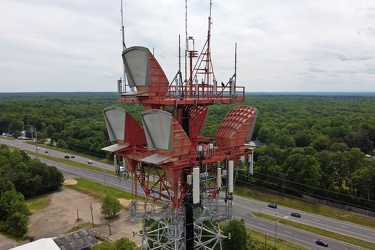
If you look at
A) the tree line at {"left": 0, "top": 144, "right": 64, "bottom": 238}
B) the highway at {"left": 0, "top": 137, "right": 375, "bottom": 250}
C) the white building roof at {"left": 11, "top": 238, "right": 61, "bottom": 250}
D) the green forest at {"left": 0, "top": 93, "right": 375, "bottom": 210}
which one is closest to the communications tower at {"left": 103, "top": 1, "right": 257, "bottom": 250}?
the white building roof at {"left": 11, "top": 238, "right": 61, "bottom": 250}

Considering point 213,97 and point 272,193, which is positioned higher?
point 213,97

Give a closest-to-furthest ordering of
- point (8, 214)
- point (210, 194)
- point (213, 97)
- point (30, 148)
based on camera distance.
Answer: point (213, 97) → point (210, 194) → point (8, 214) → point (30, 148)

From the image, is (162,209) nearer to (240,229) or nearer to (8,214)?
(240,229)

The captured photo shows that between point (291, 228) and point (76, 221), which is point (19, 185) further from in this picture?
point (291, 228)

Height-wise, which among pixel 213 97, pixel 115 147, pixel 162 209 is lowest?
pixel 162 209

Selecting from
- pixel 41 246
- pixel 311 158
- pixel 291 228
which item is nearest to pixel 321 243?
pixel 291 228

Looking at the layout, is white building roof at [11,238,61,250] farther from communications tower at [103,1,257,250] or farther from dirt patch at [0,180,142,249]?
communications tower at [103,1,257,250]

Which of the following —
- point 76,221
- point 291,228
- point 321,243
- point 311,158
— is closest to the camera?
point 321,243

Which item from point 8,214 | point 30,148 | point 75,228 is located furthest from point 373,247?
point 30,148
